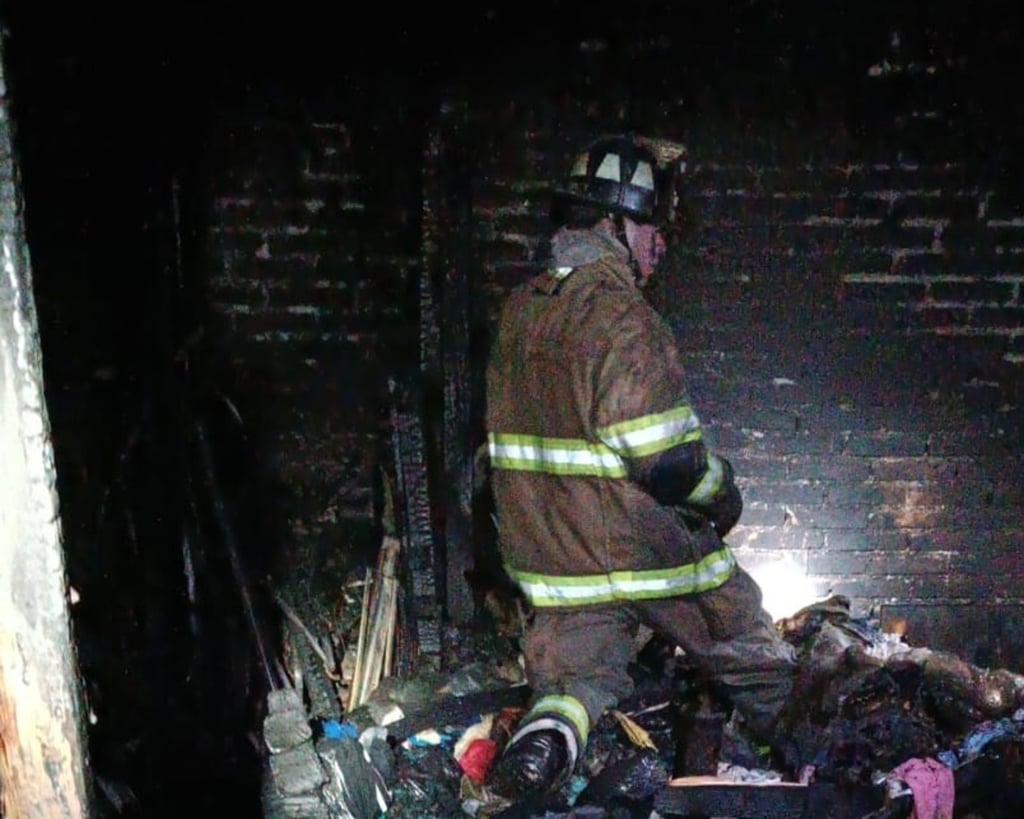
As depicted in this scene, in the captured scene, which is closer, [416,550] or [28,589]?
[28,589]

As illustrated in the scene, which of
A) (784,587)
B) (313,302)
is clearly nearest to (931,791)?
(784,587)

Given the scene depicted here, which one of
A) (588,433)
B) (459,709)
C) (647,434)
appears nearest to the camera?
(647,434)

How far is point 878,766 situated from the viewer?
324 cm

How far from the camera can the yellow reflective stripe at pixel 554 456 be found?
3047 mm

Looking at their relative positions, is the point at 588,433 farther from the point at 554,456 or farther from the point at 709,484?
the point at 709,484

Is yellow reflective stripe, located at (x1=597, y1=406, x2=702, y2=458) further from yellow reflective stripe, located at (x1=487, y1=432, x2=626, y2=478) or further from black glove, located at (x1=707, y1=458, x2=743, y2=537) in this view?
black glove, located at (x1=707, y1=458, x2=743, y2=537)

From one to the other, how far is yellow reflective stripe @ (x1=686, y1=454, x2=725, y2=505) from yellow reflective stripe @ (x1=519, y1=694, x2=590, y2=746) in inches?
34.5

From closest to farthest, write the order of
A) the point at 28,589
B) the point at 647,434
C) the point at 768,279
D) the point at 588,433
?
the point at 28,589 → the point at 647,434 → the point at 588,433 → the point at 768,279

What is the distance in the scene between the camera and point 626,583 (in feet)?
10.4

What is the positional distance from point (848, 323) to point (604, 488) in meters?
1.82

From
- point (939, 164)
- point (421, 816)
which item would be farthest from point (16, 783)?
point (939, 164)

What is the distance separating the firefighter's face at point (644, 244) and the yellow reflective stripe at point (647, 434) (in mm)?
608

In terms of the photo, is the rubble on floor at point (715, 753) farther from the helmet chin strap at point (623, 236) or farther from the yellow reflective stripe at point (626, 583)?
the helmet chin strap at point (623, 236)

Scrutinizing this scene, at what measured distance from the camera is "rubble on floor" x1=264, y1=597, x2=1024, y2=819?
3109 mm
